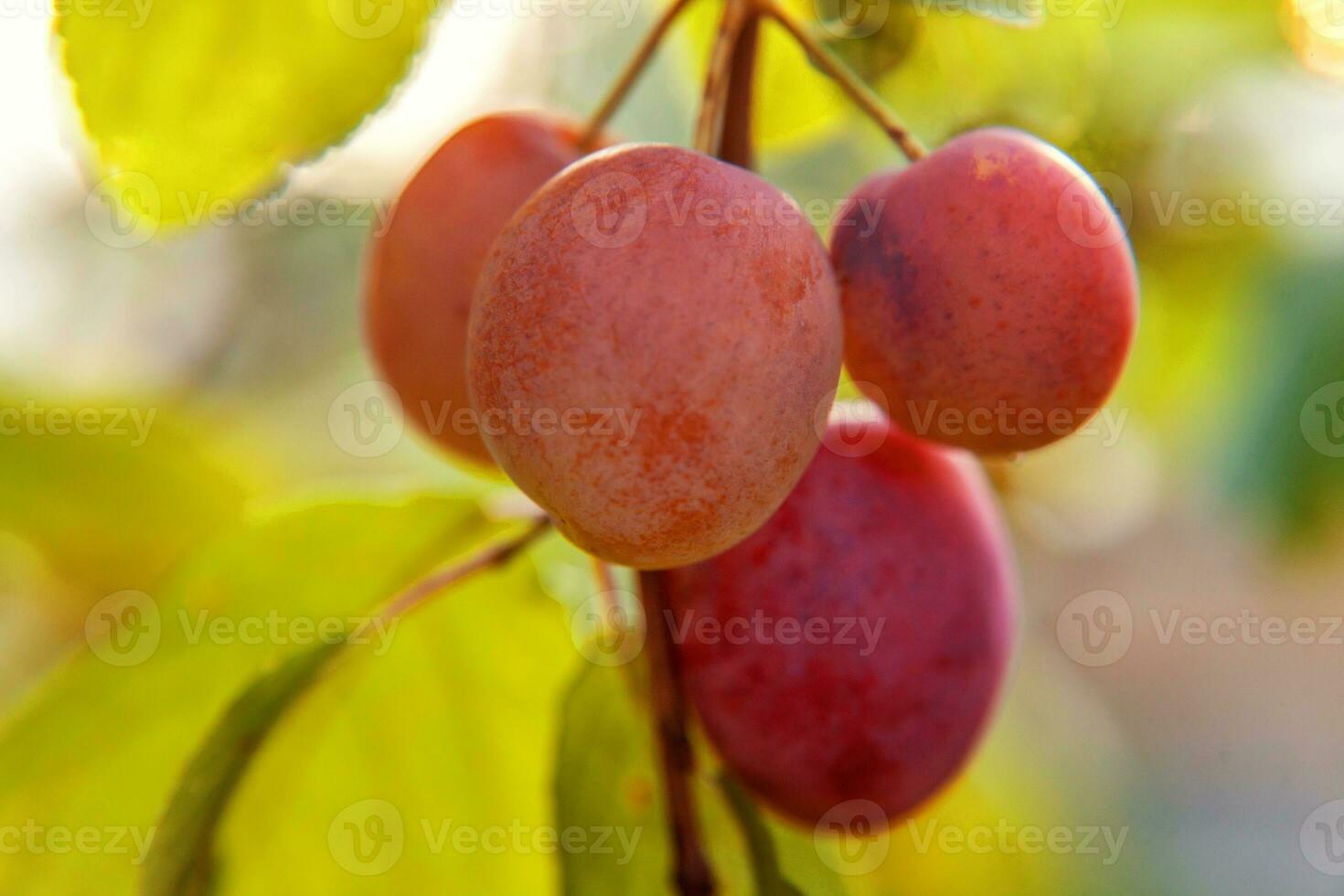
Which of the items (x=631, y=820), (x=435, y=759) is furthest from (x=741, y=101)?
(x=435, y=759)

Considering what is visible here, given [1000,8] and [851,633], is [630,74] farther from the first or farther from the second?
[851,633]

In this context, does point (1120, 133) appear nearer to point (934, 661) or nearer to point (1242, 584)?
point (934, 661)

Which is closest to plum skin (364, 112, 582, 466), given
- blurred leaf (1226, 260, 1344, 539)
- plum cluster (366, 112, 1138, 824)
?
plum cluster (366, 112, 1138, 824)

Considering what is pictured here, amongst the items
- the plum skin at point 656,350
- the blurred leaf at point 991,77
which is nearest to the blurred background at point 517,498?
the blurred leaf at point 991,77

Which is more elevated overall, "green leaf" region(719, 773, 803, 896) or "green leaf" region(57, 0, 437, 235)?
"green leaf" region(57, 0, 437, 235)

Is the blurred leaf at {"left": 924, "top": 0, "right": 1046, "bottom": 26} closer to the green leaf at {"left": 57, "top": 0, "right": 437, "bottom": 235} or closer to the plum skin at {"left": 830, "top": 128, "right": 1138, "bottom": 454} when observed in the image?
the plum skin at {"left": 830, "top": 128, "right": 1138, "bottom": 454}
